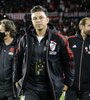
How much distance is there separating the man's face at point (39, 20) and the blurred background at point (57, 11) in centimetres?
1990

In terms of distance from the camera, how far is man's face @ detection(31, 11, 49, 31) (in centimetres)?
520

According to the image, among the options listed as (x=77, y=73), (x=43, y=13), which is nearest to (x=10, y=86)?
(x=77, y=73)

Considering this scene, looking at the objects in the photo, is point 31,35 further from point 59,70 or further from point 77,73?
point 77,73

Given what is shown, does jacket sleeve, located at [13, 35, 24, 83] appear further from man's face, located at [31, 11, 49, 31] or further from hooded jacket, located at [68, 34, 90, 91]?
hooded jacket, located at [68, 34, 90, 91]

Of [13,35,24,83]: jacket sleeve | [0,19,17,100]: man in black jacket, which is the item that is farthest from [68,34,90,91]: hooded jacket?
[13,35,24,83]: jacket sleeve

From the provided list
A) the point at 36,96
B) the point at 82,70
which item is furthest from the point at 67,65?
the point at 82,70

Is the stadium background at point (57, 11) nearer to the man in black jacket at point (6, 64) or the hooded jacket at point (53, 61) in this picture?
the man in black jacket at point (6, 64)

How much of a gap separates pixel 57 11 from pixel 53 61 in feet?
73.3

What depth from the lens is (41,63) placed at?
17.0 feet

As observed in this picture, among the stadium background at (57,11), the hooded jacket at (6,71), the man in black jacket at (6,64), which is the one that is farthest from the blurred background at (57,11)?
the hooded jacket at (6,71)

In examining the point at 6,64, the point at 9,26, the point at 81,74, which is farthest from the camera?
the point at 81,74

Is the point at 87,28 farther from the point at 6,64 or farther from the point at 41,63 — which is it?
the point at 41,63

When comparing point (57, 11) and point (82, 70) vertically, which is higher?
point (57, 11)

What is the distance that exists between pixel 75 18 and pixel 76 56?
2005 cm
